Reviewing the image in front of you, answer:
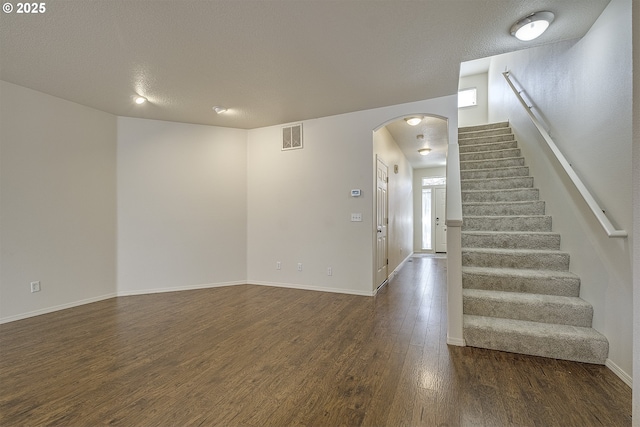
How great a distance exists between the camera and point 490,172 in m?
4.17

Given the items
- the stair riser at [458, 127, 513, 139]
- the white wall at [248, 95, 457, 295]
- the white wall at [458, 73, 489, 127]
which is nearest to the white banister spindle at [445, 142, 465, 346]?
the white wall at [248, 95, 457, 295]

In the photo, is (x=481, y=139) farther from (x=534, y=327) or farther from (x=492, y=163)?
(x=534, y=327)

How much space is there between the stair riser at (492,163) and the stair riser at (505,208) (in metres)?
0.96

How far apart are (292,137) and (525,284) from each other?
3.80 metres

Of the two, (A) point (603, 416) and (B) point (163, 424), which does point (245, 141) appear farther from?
(A) point (603, 416)

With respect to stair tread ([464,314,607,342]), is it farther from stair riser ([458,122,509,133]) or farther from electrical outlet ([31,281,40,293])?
electrical outlet ([31,281,40,293])

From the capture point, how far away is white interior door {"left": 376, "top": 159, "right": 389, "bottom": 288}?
452 cm

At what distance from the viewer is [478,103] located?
741 cm

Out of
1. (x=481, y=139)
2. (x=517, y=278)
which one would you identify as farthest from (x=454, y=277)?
(x=481, y=139)

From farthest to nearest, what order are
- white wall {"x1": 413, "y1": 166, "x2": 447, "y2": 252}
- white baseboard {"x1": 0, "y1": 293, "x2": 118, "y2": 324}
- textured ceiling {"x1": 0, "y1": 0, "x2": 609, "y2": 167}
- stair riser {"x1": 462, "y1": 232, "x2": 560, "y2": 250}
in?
white wall {"x1": 413, "y1": 166, "x2": 447, "y2": 252} → white baseboard {"x1": 0, "y1": 293, "x2": 118, "y2": 324} → stair riser {"x1": 462, "y1": 232, "x2": 560, "y2": 250} → textured ceiling {"x1": 0, "y1": 0, "x2": 609, "y2": 167}

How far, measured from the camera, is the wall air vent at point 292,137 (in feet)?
15.4

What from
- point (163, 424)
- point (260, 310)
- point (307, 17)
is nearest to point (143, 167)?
point (260, 310)

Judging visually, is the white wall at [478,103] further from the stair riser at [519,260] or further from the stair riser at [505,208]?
the stair riser at [519,260]

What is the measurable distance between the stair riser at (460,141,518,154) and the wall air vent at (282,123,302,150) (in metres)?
2.93
